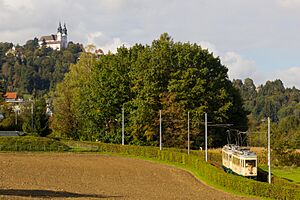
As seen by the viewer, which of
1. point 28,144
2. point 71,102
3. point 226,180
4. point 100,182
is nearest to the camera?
point 226,180

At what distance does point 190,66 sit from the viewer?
8269 centimetres

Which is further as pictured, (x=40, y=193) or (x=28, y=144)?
(x=28, y=144)

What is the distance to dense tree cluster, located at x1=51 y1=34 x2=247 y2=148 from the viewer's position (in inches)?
3157

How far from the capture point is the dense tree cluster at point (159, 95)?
263 ft

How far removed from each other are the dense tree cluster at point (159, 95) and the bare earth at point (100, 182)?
20.4 metres

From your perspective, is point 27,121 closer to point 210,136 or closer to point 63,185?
point 210,136

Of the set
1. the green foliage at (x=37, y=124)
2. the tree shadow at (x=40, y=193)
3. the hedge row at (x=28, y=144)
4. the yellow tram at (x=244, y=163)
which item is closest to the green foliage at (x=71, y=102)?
the green foliage at (x=37, y=124)

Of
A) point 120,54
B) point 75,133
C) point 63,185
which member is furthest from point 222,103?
point 63,185

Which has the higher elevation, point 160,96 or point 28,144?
point 160,96

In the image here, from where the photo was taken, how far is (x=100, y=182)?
42500 millimetres

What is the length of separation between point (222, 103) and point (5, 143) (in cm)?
3399

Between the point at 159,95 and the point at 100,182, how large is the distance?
3979 centimetres

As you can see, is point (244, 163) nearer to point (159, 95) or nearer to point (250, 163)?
point (250, 163)

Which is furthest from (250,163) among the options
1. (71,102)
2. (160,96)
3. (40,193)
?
(71,102)
